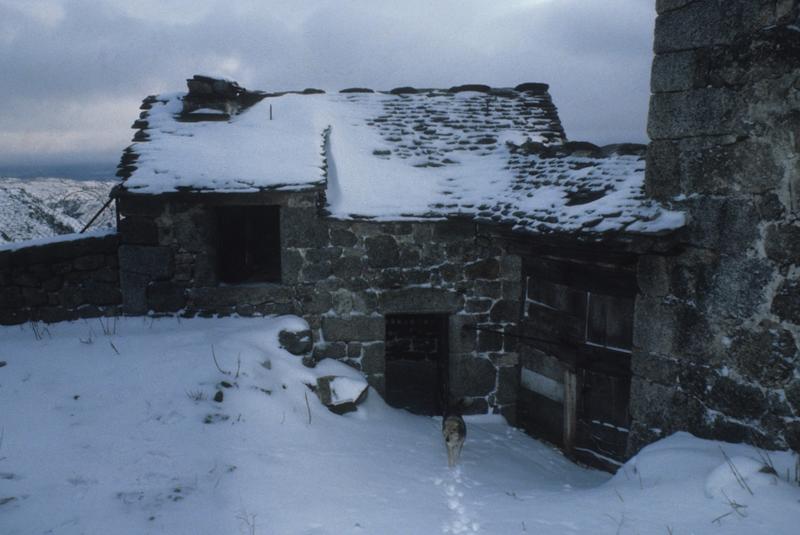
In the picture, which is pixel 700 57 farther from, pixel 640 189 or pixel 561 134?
pixel 561 134

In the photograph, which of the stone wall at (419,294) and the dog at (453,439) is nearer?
the dog at (453,439)

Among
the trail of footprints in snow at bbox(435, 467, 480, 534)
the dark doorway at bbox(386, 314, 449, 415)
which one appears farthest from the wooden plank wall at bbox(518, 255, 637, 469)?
the dark doorway at bbox(386, 314, 449, 415)

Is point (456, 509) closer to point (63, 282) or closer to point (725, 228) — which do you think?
point (725, 228)

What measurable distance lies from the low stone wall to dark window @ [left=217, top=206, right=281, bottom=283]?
1.59m

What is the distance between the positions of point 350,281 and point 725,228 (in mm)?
4120

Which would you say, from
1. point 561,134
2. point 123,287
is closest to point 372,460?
point 123,287

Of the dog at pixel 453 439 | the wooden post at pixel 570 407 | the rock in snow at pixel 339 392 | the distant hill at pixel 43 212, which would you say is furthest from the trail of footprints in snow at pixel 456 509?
the distant hill at pixel 43 212

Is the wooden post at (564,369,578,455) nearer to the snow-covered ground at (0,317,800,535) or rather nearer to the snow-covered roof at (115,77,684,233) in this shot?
the snow-covered ground at (0,317,800,535)

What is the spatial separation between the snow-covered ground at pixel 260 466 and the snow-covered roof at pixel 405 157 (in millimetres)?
1913

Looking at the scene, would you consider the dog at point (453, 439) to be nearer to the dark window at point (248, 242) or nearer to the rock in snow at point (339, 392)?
the rock in snow at point (339, 392)

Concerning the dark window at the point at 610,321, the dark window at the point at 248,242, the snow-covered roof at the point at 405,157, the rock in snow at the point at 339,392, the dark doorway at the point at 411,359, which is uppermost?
the snow-covered roof at the point at 405,157

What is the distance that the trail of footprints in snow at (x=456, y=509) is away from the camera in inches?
151

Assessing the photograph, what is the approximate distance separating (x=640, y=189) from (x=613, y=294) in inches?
43.1

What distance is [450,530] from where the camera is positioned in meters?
3.80
